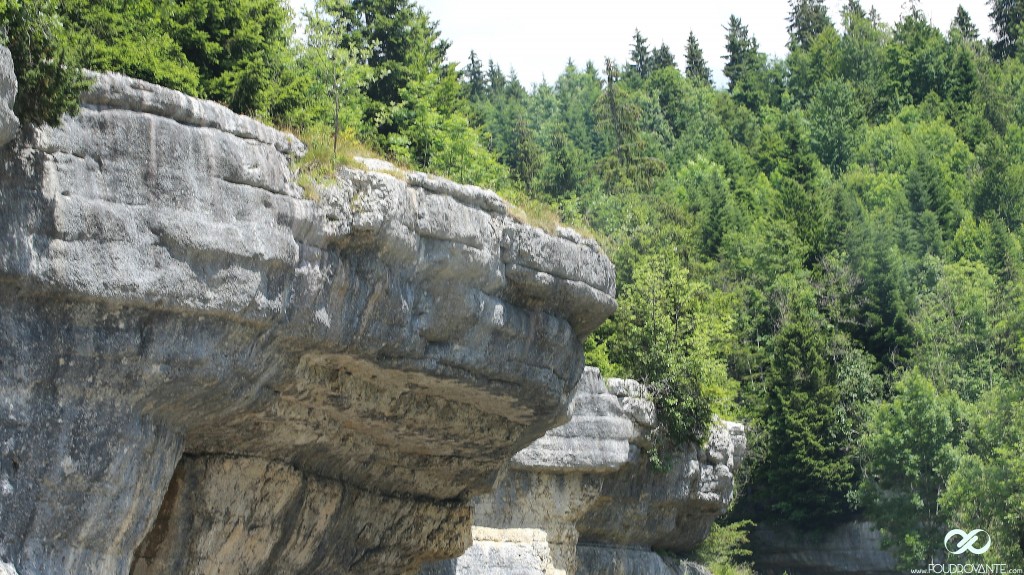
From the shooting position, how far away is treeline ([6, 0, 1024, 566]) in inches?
942

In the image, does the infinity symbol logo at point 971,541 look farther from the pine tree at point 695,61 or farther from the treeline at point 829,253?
the pine tree at point 695,61

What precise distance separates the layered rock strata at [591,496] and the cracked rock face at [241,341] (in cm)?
618

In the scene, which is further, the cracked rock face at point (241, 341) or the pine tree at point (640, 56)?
the pine tree at point (640, 56)

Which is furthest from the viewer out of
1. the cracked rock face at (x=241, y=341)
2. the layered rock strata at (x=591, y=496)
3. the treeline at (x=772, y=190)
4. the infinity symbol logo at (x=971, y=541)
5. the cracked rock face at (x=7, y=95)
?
the infinity symbol logo at (x=971, y=541)

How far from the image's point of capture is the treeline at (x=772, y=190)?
23.9 meters

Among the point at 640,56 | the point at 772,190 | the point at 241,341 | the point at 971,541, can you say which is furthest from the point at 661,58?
the point at 241,341

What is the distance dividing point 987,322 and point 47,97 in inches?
2186

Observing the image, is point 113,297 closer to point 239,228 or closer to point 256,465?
point 239,228

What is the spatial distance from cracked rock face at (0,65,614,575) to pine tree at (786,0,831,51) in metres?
98.8

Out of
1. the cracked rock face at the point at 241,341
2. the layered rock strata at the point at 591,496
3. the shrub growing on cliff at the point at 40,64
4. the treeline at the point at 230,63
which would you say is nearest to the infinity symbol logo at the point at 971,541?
the layered rock strata at the point at 591,496

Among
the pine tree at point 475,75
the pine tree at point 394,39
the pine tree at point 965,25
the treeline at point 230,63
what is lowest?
the treeline at point 230,63

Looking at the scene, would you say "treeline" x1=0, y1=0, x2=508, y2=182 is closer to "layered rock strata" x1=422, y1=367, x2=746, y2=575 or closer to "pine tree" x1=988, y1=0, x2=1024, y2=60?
"layered rock strata" x1=422, y1=367, x2=746, y2=575

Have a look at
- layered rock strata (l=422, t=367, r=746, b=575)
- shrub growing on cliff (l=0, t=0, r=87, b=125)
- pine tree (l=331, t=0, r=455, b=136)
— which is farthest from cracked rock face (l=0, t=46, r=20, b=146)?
pine tree (l=331, t=0, r=455, b=136)

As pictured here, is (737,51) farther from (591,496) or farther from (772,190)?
(591,496)
